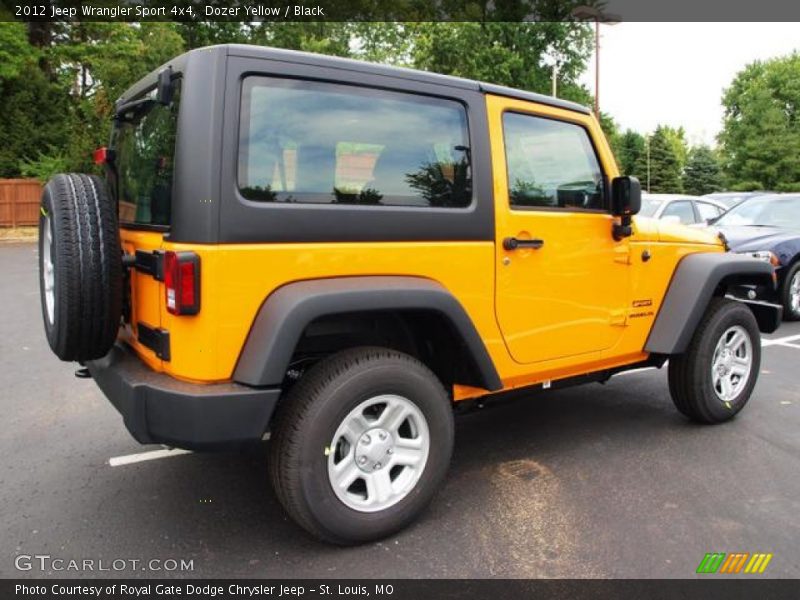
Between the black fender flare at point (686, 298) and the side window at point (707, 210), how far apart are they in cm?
736

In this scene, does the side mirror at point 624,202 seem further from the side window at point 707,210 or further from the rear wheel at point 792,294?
the side window at point 707,210

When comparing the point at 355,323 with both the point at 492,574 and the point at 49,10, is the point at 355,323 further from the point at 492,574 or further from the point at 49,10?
the point at 49,10

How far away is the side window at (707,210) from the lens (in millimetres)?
10992

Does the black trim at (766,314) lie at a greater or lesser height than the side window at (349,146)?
lesser

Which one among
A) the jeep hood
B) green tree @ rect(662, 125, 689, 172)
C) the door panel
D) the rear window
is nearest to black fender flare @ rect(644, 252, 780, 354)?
the jeep hood

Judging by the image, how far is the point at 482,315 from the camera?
3.18m

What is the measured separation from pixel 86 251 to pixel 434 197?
4.99 feet

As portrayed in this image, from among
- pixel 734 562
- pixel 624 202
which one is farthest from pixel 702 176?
pixel 734 562

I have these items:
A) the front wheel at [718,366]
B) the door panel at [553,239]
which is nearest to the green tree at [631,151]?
the front wheel at [718,366]

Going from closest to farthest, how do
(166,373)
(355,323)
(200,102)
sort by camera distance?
(200,102)
(166,373)
(355,323)

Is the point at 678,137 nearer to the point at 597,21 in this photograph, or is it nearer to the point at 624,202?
the point at 597,21

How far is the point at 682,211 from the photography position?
10758 millimetres

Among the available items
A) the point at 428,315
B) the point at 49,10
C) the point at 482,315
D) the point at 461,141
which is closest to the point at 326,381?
the point at 428,315

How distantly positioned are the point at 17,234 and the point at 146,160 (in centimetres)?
2457
